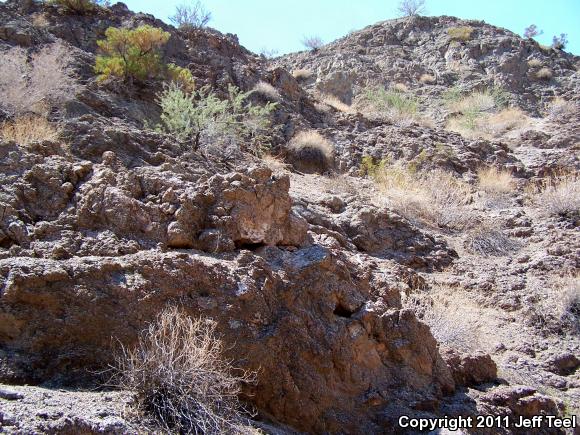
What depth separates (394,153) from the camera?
1032 centimetres

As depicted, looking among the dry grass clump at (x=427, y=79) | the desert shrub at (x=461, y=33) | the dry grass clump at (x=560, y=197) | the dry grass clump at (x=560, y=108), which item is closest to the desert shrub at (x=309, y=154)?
the dry grass clump at (x=560, y=197)

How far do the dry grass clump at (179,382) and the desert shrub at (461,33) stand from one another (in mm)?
16918

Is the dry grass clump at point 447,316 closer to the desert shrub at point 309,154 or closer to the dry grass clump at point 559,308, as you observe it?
the dry grass clump at point 559,308

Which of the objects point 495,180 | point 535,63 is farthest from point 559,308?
point 535,63

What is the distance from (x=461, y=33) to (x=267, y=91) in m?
9.71

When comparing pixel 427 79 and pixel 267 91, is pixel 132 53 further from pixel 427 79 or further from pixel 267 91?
pixel 427 79

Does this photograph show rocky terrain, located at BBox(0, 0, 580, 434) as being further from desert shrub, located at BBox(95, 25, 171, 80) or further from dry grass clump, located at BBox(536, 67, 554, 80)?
dry grass clump, located at BBox(536, 67, 554, 80)

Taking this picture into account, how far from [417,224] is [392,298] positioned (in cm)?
314

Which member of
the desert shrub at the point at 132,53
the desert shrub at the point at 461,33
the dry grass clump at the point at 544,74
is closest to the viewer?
the desert shrub at the point at 132,53

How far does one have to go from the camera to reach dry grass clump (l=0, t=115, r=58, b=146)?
5.07 meters

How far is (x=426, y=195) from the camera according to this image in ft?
28.2

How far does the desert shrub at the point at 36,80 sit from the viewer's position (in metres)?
6.07

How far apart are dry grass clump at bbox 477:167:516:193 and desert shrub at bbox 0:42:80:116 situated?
6.47 meters

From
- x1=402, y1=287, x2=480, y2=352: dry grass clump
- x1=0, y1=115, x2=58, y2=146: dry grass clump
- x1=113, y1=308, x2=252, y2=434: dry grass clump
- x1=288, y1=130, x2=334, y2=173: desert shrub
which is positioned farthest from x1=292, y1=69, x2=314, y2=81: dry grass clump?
x1=113, y1=308, x2=252, y2=434: dry grass clump
